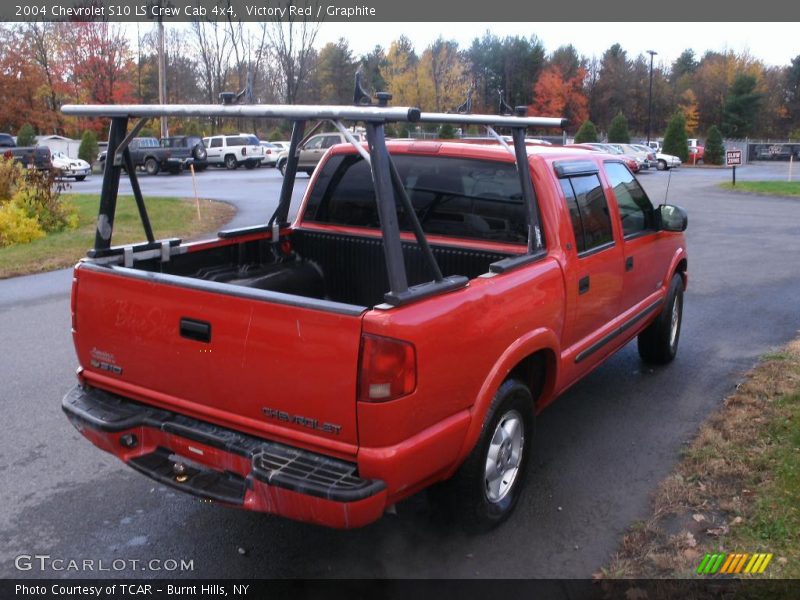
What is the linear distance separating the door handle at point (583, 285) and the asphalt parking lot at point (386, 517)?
1.08m

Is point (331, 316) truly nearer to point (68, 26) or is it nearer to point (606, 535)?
point (606, 535)

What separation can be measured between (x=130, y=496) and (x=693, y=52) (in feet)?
343

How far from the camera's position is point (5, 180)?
15.7 m

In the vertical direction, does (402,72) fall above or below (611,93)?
above

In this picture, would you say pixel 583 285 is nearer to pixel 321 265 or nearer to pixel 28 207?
pixel 321 265

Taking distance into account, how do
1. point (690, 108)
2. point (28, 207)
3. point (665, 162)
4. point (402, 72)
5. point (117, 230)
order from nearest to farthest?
point (117, 230), point (28, 207), point (665, 162), point (402, 72), point (690, 108)

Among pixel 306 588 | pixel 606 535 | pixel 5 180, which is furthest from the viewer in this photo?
pixel 5 180

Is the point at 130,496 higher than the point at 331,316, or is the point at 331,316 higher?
the point at 331,316

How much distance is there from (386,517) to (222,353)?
1.41 metres

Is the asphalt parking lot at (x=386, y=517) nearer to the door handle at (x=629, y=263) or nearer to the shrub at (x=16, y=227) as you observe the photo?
the door handle at (x=629, y=263)

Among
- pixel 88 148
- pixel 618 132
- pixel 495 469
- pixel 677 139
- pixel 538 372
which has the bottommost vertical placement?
pixel 495 469

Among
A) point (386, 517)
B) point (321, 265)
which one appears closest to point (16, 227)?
point (321, 265)

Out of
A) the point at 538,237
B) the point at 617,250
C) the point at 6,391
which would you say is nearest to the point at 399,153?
the point at 538,237

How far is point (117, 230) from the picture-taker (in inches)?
565
